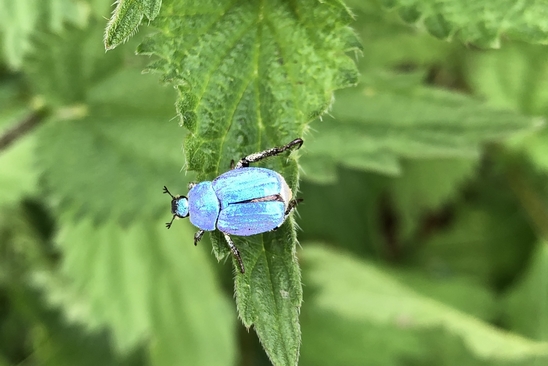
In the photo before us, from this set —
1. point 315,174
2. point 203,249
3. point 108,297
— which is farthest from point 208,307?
point 315,174

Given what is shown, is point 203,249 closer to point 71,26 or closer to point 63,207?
point 63,207

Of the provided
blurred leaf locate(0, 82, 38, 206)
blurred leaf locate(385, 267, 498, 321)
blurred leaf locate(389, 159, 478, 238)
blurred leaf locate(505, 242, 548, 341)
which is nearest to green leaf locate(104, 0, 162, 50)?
blurred leaf locate(0, 82, 38, 206)

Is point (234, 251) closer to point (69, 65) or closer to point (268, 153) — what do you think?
point (268, 153)

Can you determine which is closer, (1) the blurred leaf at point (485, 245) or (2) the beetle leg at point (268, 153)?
(2) the beetle leg at point (268, 153)

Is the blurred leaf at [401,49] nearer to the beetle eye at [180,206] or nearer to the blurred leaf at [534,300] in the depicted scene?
the beetle eye at [180,206]

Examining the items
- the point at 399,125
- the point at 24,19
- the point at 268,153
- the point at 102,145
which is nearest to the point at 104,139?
the point at 102,145

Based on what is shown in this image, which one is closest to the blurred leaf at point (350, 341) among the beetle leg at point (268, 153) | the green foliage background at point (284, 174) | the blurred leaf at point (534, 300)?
the green foliage background at point (284, 174)

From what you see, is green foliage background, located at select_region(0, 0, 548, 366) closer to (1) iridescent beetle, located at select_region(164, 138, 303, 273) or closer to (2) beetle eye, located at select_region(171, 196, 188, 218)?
(1) iridescent beetle, located at select_region(164, 138, 303, 273)
